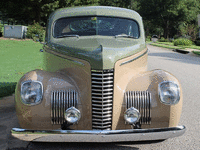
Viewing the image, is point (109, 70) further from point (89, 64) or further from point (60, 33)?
point (60, 33)

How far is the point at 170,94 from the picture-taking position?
11.7ft

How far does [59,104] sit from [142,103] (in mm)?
1104

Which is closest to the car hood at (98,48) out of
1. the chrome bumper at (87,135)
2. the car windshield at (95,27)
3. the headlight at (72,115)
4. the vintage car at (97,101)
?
the vintage car at (97,101)

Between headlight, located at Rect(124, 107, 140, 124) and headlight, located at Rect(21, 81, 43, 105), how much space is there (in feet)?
3.79

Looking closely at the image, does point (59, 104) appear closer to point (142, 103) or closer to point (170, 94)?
point (142, 103)

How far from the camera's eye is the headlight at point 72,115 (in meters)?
3.50

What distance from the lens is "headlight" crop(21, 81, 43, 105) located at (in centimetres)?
348

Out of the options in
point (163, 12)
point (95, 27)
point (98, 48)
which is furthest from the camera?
point (163, 12)

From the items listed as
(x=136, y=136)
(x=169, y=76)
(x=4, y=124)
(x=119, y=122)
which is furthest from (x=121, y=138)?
(x=4, y=124)

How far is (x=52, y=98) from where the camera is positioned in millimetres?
3553

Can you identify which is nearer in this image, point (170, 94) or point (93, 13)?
point (170, 94)

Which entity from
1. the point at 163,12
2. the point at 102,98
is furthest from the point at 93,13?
the point at 163,12

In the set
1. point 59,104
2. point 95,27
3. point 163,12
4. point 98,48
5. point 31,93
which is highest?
point 163,12

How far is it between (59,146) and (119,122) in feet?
3.15
